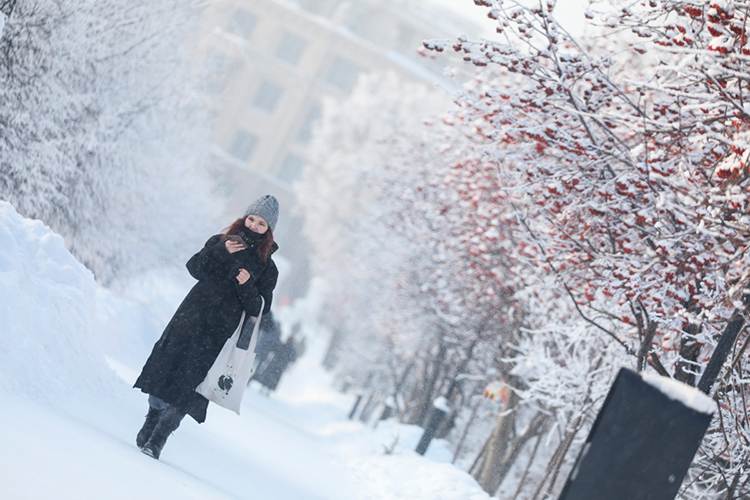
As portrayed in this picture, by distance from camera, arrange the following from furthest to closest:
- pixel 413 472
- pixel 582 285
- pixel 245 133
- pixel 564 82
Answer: pixel 245 133 < pixel 413 472 < pixel 582 285 < pixel 564 82

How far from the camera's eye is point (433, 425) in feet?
48.3

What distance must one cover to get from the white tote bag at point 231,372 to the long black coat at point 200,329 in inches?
1.9

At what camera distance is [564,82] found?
7.15m

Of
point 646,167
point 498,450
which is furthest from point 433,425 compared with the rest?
point 646,167

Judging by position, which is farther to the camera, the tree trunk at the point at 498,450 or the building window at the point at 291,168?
the building window at the point at 291,168

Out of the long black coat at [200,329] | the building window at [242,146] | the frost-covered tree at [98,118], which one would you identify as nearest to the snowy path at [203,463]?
the long black coat at [200,329]

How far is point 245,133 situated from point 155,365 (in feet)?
181

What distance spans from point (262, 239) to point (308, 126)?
181 ft

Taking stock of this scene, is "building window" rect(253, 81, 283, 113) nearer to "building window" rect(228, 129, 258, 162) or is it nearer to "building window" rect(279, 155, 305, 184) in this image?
"building window" rect(228, 129, 258, 162)

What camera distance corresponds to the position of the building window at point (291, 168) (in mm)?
59625

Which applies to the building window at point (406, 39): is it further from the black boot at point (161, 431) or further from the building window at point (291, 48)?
the black boot at point (161, 431)

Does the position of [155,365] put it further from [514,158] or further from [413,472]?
[413,472]

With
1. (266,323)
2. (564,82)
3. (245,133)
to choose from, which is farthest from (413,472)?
(245,133)

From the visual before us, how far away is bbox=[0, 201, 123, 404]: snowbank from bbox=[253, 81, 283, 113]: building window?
2103 inches
